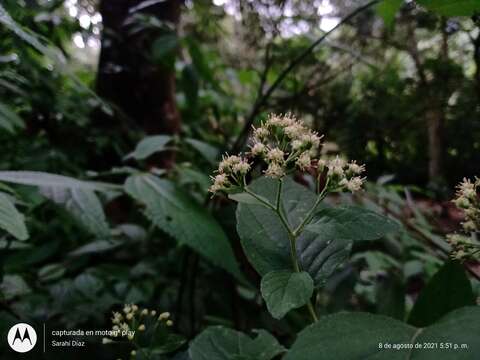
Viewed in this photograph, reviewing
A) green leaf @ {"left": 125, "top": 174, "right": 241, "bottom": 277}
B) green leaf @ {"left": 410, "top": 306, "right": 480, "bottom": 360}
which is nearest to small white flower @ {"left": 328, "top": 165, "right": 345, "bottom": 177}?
green leaf @ {"left": 410, "top": 306, "right": 480, "bottom": 360}

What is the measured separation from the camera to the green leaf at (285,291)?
42 centimetres

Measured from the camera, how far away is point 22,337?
2.39 ft

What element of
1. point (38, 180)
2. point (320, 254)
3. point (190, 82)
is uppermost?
point (190, 82)

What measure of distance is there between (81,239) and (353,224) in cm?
104

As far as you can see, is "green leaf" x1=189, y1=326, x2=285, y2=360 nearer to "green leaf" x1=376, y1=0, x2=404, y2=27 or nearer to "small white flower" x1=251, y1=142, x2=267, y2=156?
"small white flower" x1=251, y1=142, x2=267, y2=156

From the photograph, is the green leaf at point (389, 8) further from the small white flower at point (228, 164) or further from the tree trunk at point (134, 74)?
the tree trunk at point (134, 74)

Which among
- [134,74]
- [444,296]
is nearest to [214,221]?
[444,296]

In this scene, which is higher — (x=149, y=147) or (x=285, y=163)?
(x=149, y=147)

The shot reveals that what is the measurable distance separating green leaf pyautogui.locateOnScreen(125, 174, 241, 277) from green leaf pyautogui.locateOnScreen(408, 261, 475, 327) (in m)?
0.36

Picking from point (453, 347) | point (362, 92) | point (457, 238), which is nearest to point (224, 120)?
point (362, 92)

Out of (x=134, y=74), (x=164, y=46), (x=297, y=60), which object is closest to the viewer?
(x=297, y=60)

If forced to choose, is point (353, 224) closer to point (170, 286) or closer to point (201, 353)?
point (201, 353)

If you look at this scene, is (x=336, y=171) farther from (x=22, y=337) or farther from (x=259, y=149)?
(x=22, y=337)

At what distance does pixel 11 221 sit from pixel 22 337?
293mm
